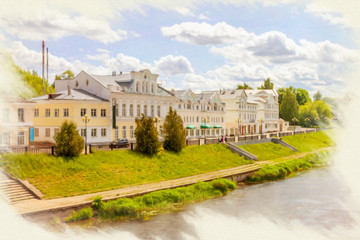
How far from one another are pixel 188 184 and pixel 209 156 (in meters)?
14.0

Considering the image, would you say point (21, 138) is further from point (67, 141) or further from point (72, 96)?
point (72, 96)

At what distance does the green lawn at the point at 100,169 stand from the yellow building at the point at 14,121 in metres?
4.51

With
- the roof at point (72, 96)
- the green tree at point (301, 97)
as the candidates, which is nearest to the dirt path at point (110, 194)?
the roof at point (72, 96)

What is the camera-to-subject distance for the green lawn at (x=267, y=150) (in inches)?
2274

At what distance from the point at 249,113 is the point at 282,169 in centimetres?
4217

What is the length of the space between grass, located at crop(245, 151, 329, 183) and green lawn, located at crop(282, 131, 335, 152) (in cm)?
1167

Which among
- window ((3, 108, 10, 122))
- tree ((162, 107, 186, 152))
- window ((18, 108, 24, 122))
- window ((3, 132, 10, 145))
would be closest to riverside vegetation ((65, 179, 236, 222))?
tree ((162, 107, 186, 152))

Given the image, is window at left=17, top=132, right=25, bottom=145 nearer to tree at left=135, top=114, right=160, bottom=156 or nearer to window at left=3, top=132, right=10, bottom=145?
window at left=3, top=132, right=10, bottom=145

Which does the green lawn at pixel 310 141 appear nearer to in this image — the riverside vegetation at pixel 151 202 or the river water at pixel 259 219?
the river water at pixel 259 219

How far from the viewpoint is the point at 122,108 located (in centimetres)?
5041

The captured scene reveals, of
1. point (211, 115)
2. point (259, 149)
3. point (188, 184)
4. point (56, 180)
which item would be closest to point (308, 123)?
point (211, 115)

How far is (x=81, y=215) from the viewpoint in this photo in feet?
81.7

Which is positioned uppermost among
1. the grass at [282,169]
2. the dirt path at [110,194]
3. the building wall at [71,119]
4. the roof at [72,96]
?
the roof at [72,96]

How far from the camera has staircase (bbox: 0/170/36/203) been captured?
25844mm
